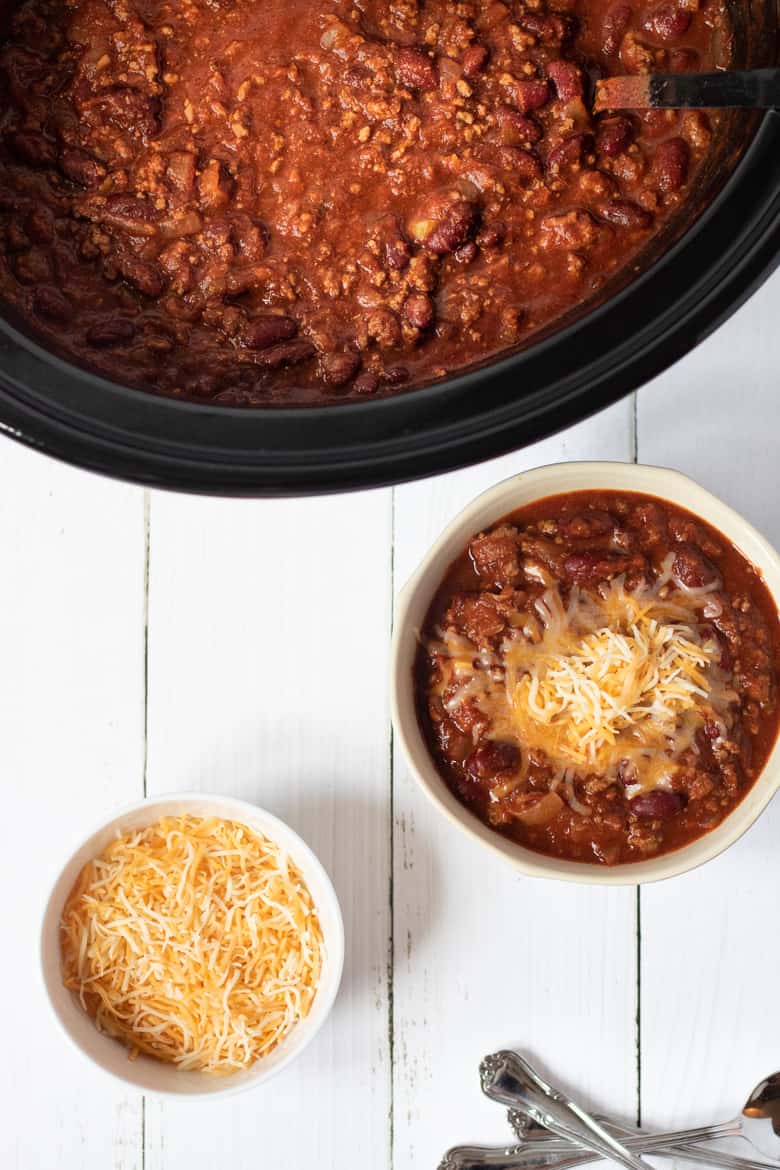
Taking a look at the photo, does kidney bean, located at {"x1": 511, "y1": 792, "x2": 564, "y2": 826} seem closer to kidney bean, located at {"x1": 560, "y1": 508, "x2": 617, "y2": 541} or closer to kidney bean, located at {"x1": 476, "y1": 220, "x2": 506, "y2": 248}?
kidney bean, located at {"x1": 560, "y1": 508, "x2": 617, "y2": 541}

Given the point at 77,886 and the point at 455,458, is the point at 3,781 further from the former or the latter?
the point at 455,458

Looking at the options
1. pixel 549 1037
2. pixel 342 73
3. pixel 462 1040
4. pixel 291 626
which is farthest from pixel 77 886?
pixel 342 73

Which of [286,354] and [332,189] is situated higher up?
[332,189]

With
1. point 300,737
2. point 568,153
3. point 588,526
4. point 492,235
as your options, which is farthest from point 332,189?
point 300,737

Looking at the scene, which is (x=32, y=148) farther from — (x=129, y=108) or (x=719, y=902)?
(x=719, y=902)

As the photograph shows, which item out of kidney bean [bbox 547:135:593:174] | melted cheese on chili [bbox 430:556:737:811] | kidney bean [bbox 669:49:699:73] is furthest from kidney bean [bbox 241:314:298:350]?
kidney bean [bbox 669:49:699:73]

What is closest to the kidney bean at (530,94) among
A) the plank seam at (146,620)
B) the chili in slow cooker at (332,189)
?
the chili in slow cooker at (332,189)

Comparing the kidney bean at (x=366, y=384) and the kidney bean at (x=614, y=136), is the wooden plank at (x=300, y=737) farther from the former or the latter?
the kidney bean at (x=614, y=136)
